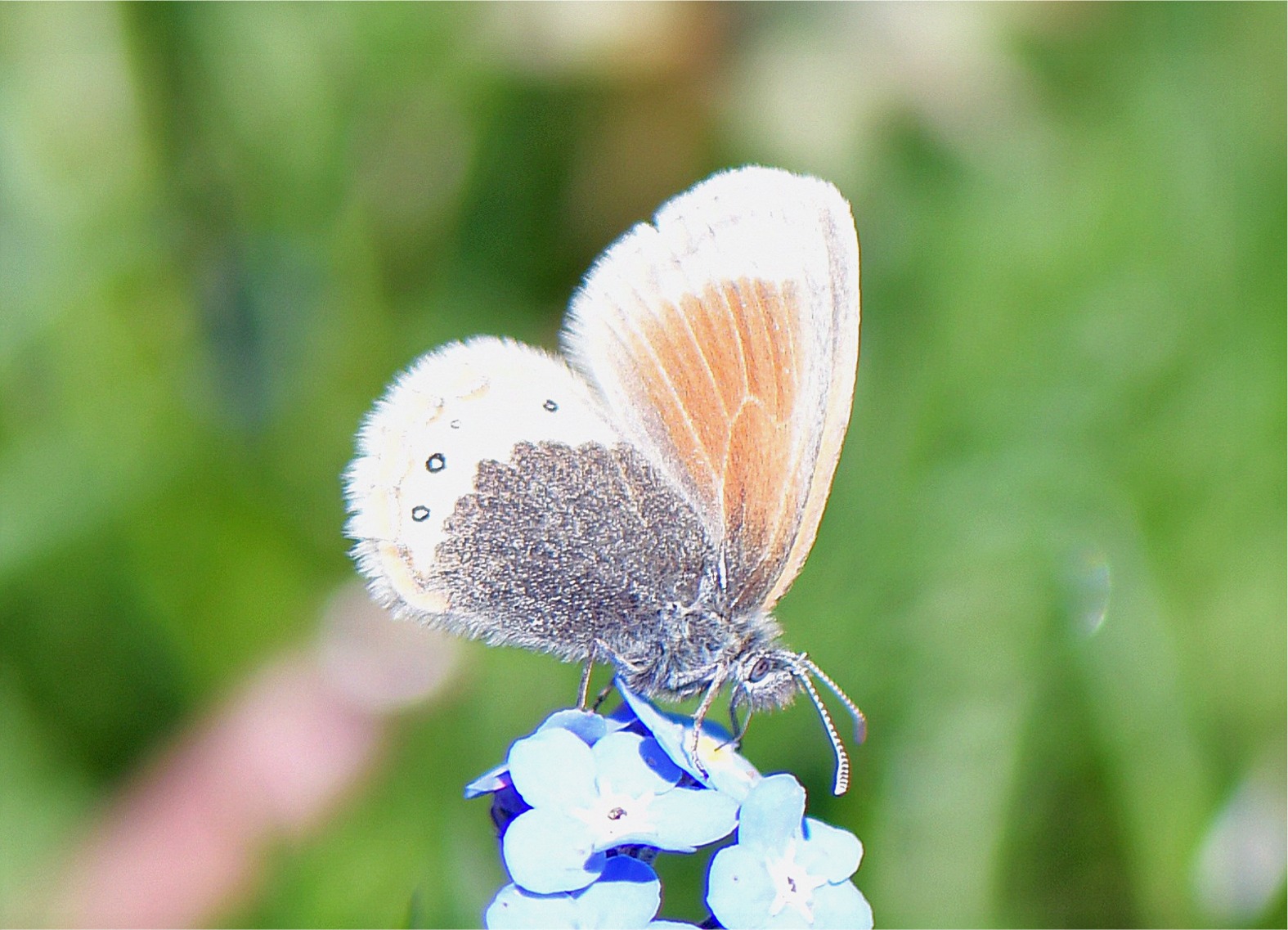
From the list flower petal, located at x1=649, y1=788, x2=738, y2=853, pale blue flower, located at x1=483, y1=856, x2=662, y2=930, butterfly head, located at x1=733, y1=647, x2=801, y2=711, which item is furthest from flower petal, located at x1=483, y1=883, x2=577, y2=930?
butterfly head, located at x1=733, y1=647, x2=801, y2=711

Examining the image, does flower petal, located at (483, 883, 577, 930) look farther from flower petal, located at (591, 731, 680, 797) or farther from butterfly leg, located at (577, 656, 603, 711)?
butterfly leg, located at (577, 656, 603, 711)

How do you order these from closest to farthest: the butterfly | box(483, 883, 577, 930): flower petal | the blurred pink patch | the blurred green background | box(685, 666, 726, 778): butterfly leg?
box(483, 883, 577, 930): flower petal < box(685, 666, 726, 778): butterfly leg < the butterfly < the blurred pink patch < the blurred green background

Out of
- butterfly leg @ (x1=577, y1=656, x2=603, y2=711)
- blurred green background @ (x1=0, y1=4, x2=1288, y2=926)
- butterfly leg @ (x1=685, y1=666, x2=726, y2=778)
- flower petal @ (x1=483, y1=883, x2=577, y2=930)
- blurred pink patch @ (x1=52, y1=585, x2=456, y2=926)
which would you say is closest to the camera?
flower petal @ (x1=483, y1=883, x2=577, y2=930)

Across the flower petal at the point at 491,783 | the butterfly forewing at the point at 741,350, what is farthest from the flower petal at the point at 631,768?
the butterfly forewing at the point at 741,350

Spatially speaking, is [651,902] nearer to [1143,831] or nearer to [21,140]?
[1143,831]

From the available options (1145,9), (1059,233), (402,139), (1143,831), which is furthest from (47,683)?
(1145,9)

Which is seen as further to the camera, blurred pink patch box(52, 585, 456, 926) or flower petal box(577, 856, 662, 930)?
blurred pink patch box(52, 585, 456, 926)
